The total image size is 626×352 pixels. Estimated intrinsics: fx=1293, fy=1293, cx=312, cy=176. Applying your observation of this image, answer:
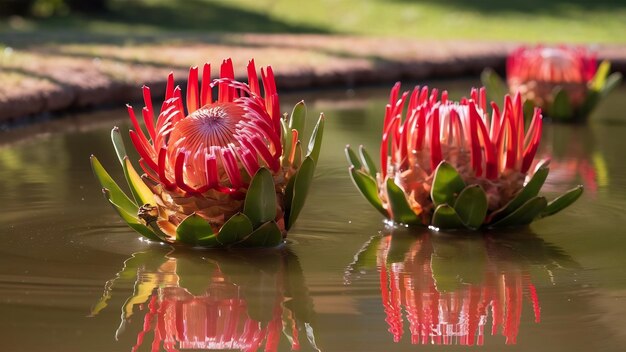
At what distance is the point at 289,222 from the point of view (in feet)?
11.5

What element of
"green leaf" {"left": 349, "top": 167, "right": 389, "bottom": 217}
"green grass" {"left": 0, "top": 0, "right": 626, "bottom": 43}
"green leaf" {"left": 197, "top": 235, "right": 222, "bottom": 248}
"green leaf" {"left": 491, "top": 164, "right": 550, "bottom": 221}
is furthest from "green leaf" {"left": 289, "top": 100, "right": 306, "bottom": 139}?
"green grass" {"left": 0, "top": 0, "right": 626, "bottom": 43}

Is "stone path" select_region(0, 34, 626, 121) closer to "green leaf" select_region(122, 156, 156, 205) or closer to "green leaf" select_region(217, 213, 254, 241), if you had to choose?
"green leaf" select_region(122, 156, 156, 205)

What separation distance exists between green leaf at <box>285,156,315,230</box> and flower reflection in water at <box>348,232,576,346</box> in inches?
8.3

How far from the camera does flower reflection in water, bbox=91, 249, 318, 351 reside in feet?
8.47

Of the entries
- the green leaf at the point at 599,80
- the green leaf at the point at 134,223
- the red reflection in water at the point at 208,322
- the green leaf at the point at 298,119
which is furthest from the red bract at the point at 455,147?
the green leaf at the point at 599,80

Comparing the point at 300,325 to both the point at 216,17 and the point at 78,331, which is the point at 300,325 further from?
the point at 216,17

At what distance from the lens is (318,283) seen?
3098 mm

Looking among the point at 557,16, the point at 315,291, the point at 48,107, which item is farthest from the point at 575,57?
the point at 557,16

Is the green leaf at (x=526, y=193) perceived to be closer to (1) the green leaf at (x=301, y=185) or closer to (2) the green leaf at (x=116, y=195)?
(1) the green leaf at (x=301, y=185)

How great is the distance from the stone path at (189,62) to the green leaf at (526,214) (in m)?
2.92

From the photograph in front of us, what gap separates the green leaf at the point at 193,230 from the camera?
3.27 m

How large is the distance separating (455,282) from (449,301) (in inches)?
8.6

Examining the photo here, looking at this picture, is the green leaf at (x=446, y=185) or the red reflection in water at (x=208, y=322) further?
the green leaf at (x=446, y=185)

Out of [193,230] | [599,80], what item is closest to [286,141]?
[193,230]
